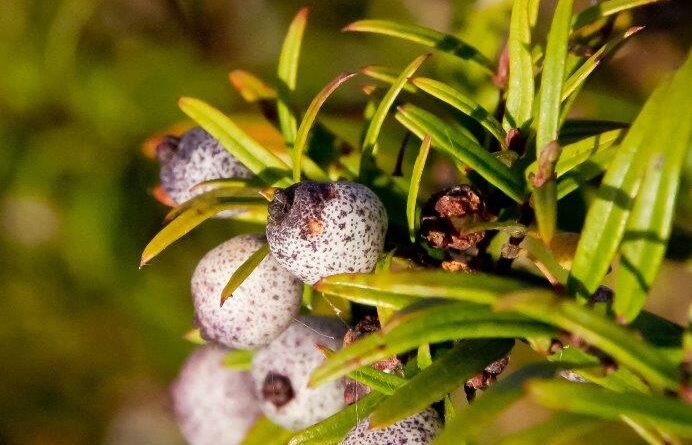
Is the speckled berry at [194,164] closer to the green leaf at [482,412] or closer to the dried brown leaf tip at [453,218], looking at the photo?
the dried brown leaf tip at [453,218]

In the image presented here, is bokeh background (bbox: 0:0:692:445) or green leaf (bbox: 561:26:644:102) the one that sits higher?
green leaf (bbox: 561:26:644:102)

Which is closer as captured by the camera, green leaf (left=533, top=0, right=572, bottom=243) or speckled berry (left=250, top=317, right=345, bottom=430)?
green leaf (left=533, top=0, right=572, bottom=243)

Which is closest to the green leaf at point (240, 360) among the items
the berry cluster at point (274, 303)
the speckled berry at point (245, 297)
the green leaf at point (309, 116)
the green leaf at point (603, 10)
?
the berry cluster at point (274, 303)

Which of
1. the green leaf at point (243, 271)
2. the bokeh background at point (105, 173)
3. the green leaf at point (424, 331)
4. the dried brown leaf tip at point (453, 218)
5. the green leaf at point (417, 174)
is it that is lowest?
the bokeh background at point (105, 173)

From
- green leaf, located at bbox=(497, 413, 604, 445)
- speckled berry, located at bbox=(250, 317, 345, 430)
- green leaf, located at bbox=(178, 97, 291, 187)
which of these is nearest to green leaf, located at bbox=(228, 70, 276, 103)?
green leaf, located at bbox=(178, 97, 291, 187)

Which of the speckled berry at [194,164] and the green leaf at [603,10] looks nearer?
the green leaf at [603,10]

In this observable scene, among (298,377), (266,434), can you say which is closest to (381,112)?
(298,377)

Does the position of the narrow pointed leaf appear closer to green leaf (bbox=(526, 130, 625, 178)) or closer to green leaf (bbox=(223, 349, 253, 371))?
green leaf (bbox=(223, 349, 253, 371))
